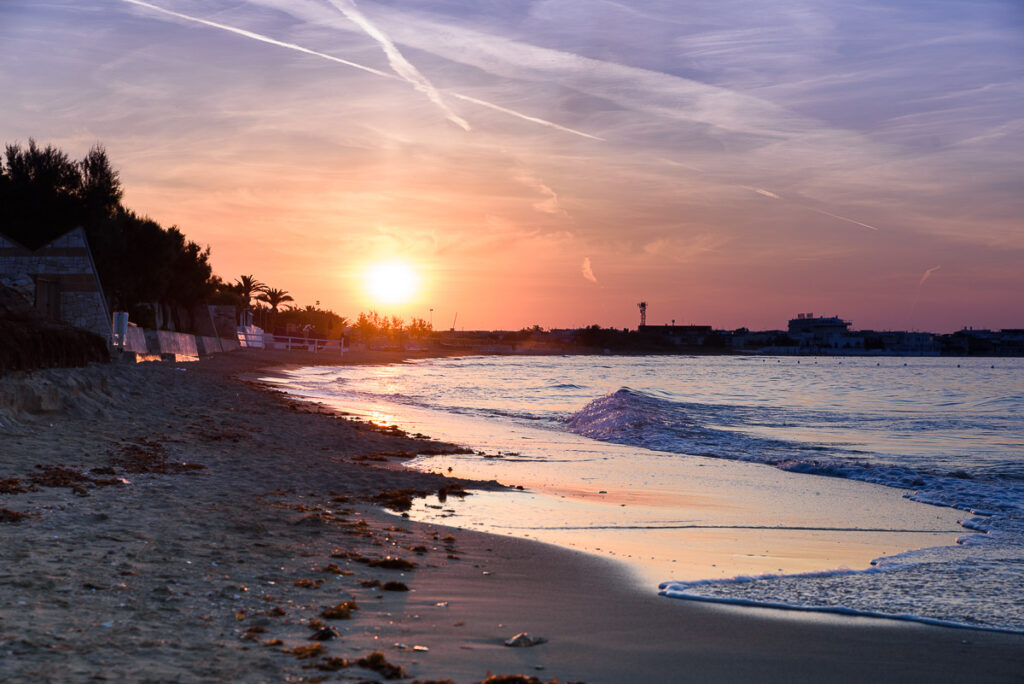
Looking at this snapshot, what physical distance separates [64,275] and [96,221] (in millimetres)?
18856

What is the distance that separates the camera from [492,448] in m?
15.1

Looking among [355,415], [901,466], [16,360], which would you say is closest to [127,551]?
[16,360]

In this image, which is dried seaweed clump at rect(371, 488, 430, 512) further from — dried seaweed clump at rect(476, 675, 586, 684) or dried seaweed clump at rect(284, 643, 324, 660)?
dried seaweed clump at rect(476, 675, 586, 684)

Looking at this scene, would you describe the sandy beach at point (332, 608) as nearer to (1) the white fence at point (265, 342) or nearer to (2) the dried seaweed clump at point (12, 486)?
(2) the dried seaweed clump at point (12, 486)

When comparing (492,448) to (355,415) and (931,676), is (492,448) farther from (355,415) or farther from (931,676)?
(931,676)

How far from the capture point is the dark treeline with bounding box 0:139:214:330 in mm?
41156

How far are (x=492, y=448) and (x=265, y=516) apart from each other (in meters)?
8.08

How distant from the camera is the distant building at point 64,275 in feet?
82.6

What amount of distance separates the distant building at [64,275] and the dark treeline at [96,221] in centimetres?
1393

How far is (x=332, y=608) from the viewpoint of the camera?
15.9ft

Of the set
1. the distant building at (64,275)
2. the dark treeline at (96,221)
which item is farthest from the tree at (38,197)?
the distant building at (64,275)

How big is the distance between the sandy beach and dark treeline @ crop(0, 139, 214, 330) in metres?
36.6

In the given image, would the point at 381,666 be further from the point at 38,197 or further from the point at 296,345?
the point at 296,345

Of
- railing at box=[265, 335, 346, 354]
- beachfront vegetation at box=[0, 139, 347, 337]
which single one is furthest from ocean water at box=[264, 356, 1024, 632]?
railing at box=[265, 335, 346, 354]
